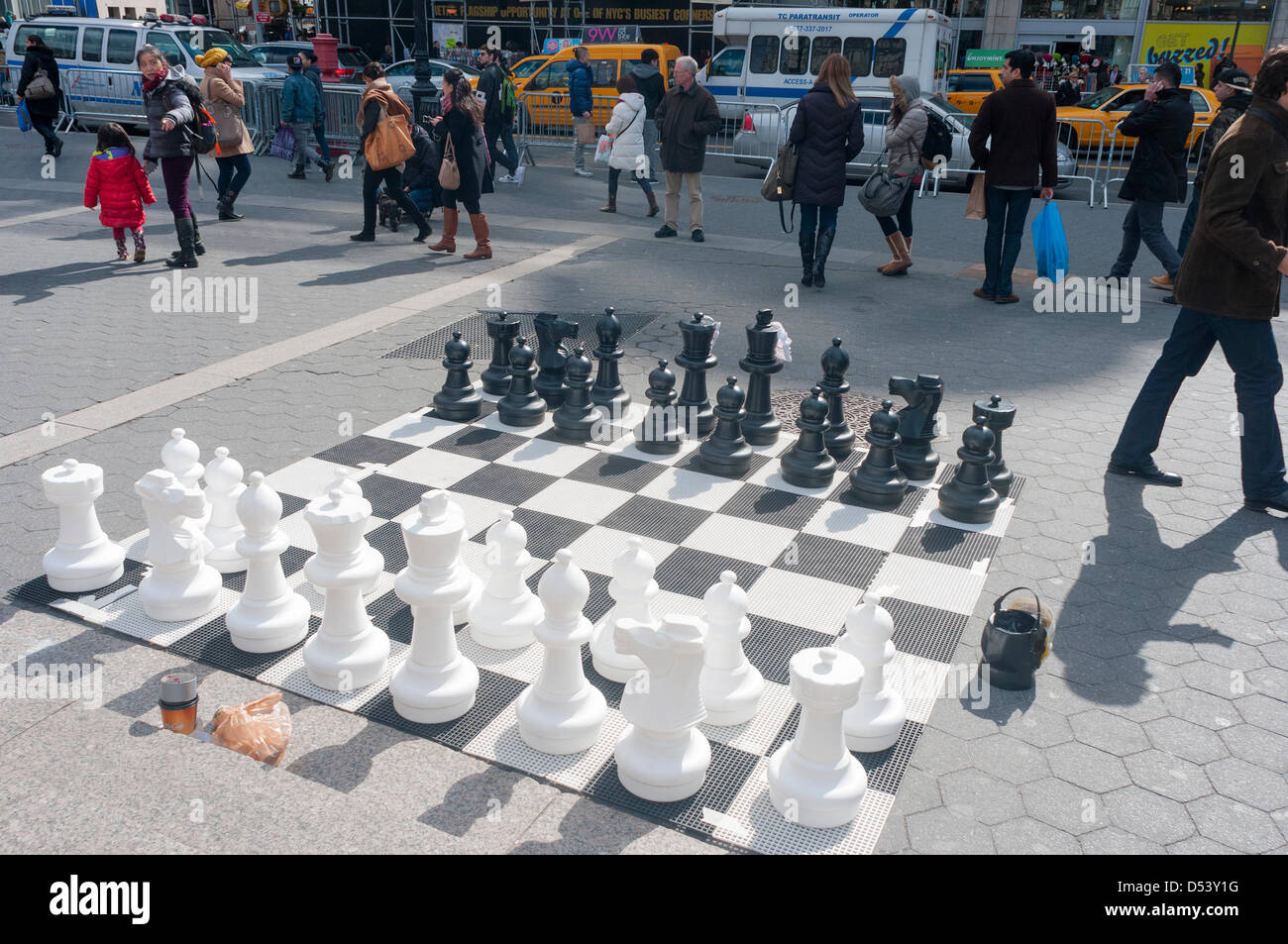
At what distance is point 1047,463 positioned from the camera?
15.6 ft

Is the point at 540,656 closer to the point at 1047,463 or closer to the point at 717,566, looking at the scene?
the point at 717,566

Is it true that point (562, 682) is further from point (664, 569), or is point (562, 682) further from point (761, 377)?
point (761, 377)

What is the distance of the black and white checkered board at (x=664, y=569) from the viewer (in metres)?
2.57

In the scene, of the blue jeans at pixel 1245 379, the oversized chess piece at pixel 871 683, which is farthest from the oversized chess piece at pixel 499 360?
the blue jeans at pixel 1245 379

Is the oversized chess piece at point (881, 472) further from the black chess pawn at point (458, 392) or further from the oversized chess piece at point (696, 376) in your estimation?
the black chess pawn at point (458, 392)

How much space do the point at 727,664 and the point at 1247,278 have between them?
9.69ft

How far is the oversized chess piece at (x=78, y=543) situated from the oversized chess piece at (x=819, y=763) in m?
2.36

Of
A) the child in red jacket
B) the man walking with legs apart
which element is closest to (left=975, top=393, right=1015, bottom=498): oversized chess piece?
the man walking with legs apart

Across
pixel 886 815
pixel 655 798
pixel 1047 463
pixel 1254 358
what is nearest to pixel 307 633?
pixel 655 798

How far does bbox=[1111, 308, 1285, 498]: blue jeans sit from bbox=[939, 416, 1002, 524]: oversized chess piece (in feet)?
3.38

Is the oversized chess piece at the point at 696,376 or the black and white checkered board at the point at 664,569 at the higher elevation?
Result: the oversized chess piece at the point at 696,376

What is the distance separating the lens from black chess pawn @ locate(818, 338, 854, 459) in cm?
448

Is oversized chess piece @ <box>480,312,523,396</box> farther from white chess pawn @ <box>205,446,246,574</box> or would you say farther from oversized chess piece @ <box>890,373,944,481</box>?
oversized chess piece @ <box>890,373,944,481</box>
